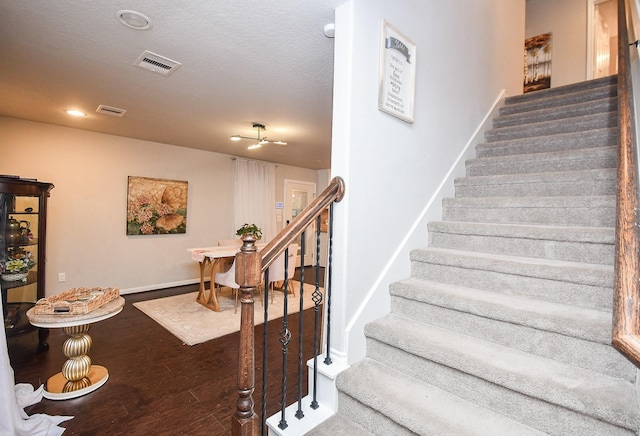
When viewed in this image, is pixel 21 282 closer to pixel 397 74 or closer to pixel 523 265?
pixel 397 74

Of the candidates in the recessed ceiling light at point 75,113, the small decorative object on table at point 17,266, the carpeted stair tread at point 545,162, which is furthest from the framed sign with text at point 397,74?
the recessed ceiling light at point 75,113

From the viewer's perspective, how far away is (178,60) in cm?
229

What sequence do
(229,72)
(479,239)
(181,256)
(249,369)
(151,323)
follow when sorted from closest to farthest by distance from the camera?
(249,369), (479,239), (229,72), (151,323), (181,256)

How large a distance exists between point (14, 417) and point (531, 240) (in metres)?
3.05

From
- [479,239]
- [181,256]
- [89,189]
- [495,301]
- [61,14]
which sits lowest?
[181,256]

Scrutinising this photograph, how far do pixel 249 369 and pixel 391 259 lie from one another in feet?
3.56

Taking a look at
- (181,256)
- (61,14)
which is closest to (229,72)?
(61,14)

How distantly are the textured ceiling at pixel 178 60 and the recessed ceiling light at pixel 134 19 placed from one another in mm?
39

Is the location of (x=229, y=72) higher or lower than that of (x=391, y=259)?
higher

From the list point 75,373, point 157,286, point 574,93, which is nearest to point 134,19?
point 75,373

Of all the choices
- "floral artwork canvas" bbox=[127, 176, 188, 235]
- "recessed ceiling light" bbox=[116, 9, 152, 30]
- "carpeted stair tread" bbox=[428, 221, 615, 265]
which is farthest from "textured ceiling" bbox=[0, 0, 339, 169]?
"carpeted stair tread" bbox=[428, 221, 615, 265]

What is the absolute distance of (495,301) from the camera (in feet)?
5.05

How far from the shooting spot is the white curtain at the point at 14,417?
157 cm

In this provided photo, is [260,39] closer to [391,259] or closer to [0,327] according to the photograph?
[391,259]
